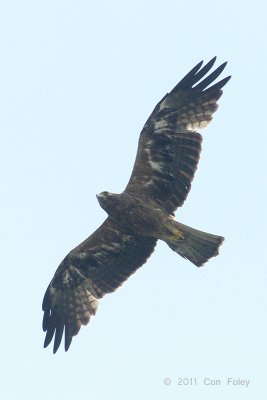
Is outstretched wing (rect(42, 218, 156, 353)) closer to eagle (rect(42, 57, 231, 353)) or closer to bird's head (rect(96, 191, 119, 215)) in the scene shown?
eagle (rect(42, 57, 231, 353))

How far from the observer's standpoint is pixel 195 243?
623 inches

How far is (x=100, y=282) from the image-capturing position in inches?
679

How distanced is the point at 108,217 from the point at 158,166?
121cm

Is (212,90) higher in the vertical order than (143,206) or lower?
higher

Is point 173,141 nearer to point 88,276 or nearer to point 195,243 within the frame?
point 195,243

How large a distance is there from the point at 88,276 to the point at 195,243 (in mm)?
2442

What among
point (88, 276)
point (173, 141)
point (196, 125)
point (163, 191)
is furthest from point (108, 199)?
point (88, 276)

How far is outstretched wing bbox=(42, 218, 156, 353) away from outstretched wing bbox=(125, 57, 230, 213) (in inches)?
38.1

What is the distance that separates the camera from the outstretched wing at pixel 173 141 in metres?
16.1

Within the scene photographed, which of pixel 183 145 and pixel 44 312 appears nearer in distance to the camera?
pixel 183 145

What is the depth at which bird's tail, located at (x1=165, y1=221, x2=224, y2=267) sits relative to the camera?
51.6ft

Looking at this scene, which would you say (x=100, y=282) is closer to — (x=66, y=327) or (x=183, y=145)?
(x=66, y=327)

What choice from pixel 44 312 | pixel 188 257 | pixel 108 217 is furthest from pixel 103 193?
pixel 44 312

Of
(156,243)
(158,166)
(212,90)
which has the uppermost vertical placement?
(212,90)
